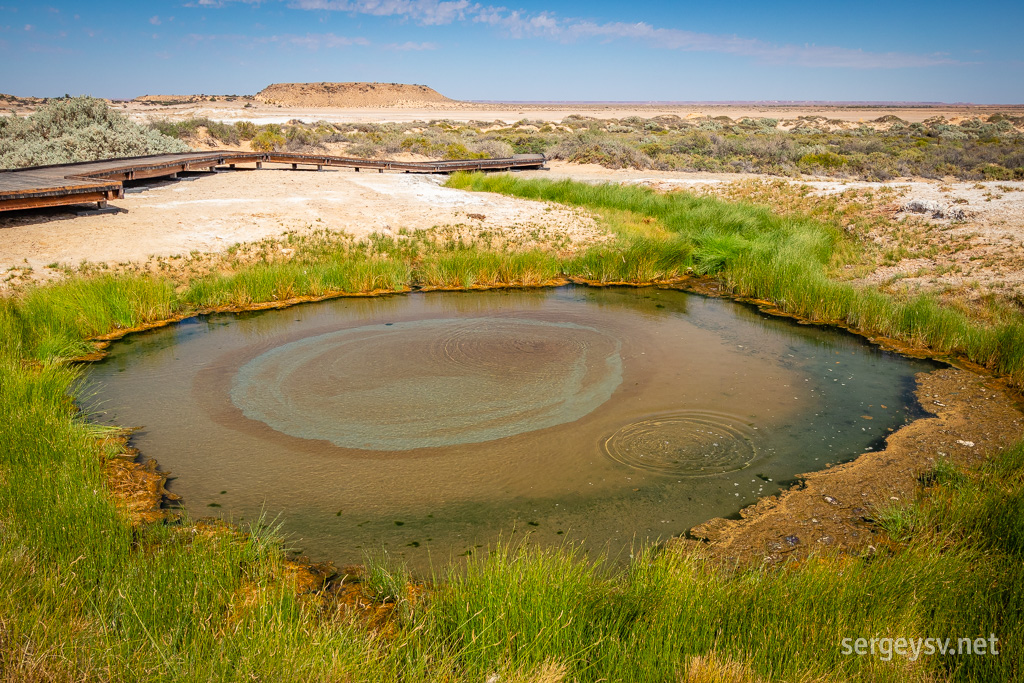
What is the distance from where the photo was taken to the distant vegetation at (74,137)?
16.6m

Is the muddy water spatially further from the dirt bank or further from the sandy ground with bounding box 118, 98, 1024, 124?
the sandy ground with bounding box 118, 98, 1024, 124

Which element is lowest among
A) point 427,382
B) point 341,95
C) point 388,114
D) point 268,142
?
point 427,382

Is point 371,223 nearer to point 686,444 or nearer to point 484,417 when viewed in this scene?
point 484,417

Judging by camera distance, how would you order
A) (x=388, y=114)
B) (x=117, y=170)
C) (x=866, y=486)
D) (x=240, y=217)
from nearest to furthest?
(x=866, y=486) < (x=240, y=217) < (x=117, y=170) < (x=388, y=114)

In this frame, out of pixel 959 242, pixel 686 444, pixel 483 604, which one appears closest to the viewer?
pixel 483 604

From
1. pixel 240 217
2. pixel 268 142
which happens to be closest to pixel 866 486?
pixel 240 217

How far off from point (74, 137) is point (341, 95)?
104991 millimetres

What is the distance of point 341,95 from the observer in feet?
375

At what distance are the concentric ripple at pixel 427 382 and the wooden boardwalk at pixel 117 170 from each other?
6.19 meters

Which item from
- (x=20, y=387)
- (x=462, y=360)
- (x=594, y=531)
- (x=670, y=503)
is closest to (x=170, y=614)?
(x=594, y=531)

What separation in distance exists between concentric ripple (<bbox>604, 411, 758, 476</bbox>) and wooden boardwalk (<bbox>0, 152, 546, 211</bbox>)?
33.4 feet

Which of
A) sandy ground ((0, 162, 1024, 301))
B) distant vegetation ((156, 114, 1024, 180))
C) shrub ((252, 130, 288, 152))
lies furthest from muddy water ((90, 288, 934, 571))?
shrub ((252, 130, 288, 152))

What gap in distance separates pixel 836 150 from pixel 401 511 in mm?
29638

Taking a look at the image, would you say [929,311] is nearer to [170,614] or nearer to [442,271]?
[442,271]
